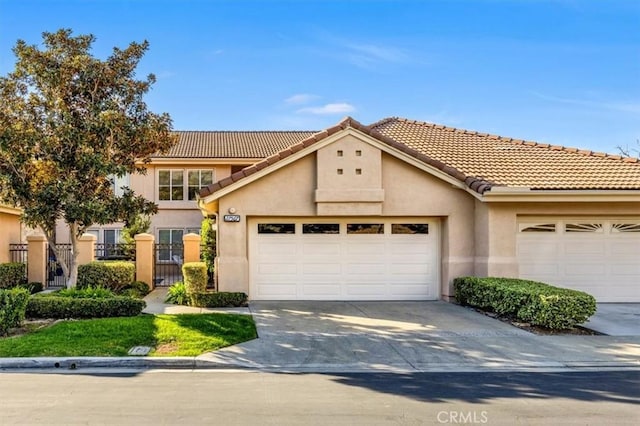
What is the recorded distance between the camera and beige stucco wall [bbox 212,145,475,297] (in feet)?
46.5

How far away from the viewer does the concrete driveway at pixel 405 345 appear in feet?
26.8

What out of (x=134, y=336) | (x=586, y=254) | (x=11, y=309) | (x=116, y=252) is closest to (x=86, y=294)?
(x=11, y=309)

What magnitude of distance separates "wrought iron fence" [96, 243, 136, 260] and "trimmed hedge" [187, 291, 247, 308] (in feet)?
26.2

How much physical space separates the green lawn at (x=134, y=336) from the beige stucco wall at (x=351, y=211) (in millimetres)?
3204

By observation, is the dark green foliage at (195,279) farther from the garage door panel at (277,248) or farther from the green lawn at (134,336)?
the green lawn at (134,336)

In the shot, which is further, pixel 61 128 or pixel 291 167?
pixel 291 167

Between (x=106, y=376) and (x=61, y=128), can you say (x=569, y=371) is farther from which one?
(x=61, y=128)

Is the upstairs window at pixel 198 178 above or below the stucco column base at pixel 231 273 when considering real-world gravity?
above

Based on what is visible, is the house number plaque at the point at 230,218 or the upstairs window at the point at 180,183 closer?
the house number plaque at the point at 230,218

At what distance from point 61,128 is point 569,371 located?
1212cm

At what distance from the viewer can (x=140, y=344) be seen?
29.3 feet

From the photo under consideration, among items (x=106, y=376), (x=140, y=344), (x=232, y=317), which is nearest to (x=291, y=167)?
(x=232, y=317)

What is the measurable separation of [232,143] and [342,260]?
16.9 metres

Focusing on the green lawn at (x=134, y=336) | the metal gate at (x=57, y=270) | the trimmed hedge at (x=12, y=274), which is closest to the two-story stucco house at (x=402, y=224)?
the green lawn at (x=134, y=336)
